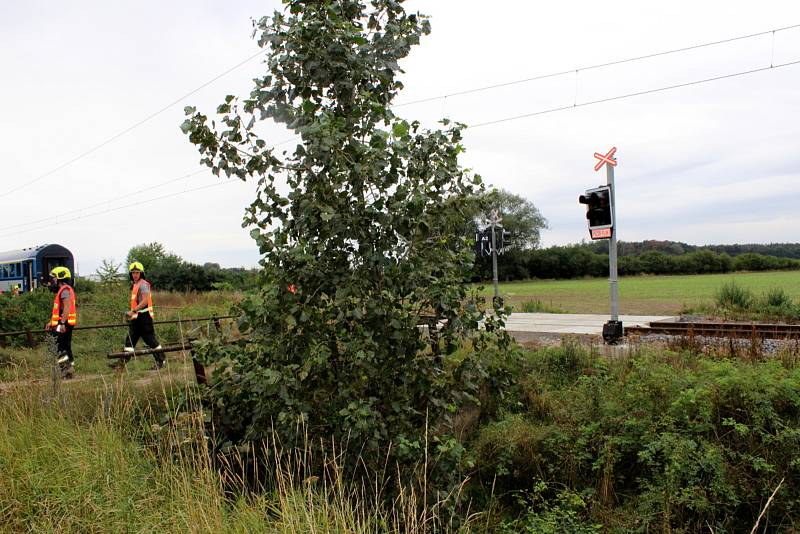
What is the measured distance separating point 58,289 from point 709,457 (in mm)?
9835

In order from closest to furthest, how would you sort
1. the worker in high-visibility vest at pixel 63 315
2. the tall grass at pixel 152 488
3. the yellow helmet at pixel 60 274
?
1. the tall grass at pixel 152 488
2. the worker in high-visibility vest at pixel 63 315
3. the yellow helmet at pixel 60 274

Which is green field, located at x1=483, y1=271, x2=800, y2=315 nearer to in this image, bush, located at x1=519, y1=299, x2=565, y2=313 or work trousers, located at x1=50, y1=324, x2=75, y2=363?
bush, located at x1=519, y1=299, x2=565, y2=313

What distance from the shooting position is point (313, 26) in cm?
387

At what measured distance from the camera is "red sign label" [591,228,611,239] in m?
11.8

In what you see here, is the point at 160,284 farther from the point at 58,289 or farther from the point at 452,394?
the point at 452,394

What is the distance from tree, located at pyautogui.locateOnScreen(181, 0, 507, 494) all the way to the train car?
1257 inches

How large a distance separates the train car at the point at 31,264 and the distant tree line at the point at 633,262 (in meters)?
49.7

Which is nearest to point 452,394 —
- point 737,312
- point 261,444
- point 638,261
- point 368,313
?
point 368,313

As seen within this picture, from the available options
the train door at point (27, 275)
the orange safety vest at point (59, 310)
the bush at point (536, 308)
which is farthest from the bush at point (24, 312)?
the train door at point (27, 275)

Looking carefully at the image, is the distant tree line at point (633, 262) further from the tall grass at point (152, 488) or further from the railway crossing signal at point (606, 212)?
the tall grass at point (152, 488)

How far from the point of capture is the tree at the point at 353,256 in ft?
12.7

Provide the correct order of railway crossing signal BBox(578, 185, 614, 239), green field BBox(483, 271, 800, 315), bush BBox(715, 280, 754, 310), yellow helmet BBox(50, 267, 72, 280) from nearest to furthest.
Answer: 1. yellow helmet BBox(50, 267, 72, 280)
2. railway crossing signal BBox(578, 185, 614, 239)
3. bush BBox(715, 280, 754, 310)
4. green field BBox(483, 271, 800, 315)

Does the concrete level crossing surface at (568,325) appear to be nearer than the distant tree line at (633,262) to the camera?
Yes

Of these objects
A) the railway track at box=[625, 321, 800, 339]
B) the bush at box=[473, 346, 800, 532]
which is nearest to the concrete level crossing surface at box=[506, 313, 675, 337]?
the railway track at box=[625, 321, 800, 339]
